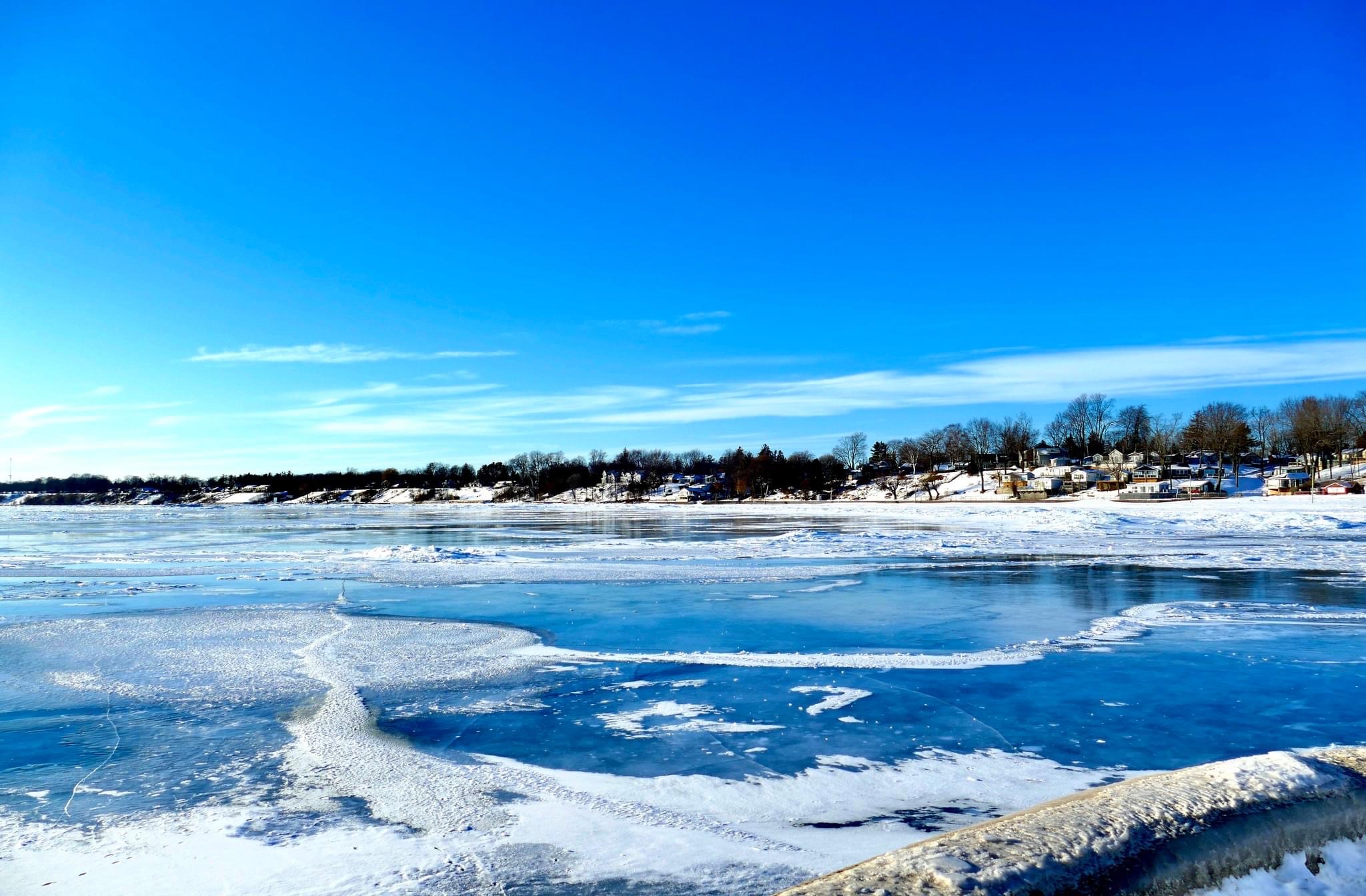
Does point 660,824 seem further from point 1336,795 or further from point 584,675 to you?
point 584,675

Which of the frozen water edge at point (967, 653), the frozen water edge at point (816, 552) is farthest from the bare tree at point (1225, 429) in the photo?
the frozen water edge at point (967, 653)

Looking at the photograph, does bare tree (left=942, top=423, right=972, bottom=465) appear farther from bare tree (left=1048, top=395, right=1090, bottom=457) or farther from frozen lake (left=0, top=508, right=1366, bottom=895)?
frozen lake (left=0, top=508, right=1366, bottom=895)

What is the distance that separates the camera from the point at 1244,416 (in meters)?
104

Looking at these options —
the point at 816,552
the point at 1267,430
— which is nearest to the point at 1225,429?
the point at 1267,430

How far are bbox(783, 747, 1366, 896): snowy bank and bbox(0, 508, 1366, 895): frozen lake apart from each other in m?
1.14

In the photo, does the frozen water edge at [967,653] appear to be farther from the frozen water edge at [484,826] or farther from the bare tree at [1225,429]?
the bare tree at [1225,429]

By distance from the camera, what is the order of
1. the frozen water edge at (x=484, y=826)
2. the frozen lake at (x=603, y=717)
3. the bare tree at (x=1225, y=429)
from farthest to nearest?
the bare tree at (x=1225, y=429) → the frozen lake at (x=603, y=717) → the frozen water edge at (x=484, y=826)

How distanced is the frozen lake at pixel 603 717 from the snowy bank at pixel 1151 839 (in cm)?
114

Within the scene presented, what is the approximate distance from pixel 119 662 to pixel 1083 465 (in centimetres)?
10994

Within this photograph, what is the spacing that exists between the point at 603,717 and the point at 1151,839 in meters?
4.16

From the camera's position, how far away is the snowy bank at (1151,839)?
7.81ft

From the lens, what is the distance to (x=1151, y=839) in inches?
105

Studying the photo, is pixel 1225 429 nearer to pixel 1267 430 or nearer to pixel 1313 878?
pixel 1267 430

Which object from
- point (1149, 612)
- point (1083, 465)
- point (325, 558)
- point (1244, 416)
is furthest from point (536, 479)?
point (1149, 612)
